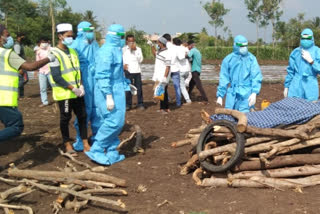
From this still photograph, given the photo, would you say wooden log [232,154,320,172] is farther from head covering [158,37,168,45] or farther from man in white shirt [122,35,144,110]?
man in white shirt [122,35,144,110]

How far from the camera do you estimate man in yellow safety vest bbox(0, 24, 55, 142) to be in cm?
480

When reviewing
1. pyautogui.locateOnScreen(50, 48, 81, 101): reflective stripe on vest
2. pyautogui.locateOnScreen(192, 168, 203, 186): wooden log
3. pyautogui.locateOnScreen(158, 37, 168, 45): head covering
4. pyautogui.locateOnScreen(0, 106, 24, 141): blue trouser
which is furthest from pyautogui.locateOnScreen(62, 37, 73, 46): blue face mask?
pyautogui.locateOnScreen(158, 37, 168, 45): head covering

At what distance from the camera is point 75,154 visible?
5.79 m

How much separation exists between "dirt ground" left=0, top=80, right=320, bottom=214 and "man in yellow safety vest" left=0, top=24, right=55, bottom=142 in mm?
663

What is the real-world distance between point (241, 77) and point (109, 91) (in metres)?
1.94

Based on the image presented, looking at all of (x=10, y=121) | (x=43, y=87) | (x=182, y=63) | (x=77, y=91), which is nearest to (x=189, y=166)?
(x=77, y=91)

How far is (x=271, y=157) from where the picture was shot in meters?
4.30

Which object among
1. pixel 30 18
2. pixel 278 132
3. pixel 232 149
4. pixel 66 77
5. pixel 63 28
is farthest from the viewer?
pixel 30 18

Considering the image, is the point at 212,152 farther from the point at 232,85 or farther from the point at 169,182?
the point at 232,85

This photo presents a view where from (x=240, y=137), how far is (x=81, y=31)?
10.3ft

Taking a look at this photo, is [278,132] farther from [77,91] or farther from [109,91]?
[77,91]

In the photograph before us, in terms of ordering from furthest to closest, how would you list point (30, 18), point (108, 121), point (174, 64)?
point (30, 18) → point (174, 64) → point (108, 121)

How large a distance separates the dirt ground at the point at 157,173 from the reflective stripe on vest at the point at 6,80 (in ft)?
3.17

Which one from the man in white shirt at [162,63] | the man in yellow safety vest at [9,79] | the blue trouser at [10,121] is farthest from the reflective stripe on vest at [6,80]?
the man in white shirt at [162,63]
